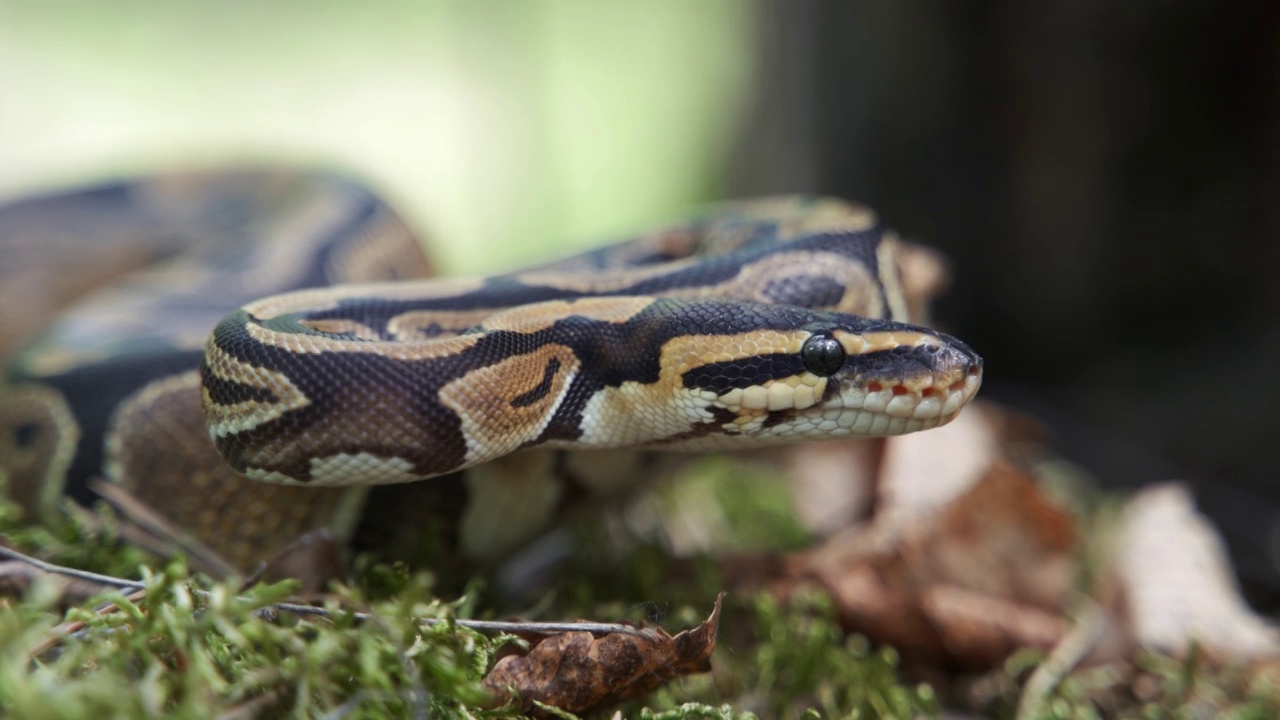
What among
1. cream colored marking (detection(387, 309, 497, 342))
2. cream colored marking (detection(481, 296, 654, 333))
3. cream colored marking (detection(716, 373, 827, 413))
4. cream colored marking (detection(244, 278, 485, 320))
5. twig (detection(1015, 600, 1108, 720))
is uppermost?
cream colored marking (detection(244, 278, 485, 320))

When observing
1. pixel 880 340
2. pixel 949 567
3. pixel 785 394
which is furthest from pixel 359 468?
pixel 949 567

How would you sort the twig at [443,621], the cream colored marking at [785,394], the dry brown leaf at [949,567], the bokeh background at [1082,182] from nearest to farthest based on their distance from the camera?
the twig at [443,621]
the cream colored marking at [785,394]
the dry brown leaf at [949,567]
the bokeh background at [1082,182]

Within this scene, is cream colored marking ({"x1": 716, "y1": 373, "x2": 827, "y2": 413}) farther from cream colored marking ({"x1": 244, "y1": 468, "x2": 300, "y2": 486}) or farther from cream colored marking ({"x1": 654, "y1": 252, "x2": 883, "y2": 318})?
cream colored marking ({"x1": 244, "y1": 468, "x2": 300, "y2": 486})

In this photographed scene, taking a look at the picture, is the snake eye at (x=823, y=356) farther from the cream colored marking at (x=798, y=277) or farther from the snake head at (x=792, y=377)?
the cream colored marking at (x=798, y=277)

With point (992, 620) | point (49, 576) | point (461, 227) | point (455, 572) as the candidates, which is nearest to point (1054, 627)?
point (992, 620)

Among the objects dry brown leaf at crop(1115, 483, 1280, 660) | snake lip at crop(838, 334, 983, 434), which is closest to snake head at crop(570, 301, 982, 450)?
snake lip at crop(838, 334, 983, 434)

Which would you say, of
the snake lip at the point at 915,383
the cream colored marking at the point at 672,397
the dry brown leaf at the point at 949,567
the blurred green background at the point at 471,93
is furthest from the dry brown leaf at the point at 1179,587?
the blurred green background at the point at 471,93

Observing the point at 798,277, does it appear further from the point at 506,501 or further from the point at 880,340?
the point at 506,501

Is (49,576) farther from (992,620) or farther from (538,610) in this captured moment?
(992,620)
